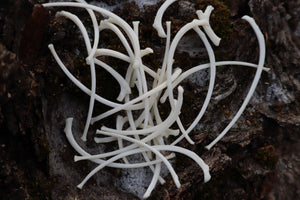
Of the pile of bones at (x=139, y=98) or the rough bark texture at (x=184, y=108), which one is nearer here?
the rough bark texture at (x=184, y=108)

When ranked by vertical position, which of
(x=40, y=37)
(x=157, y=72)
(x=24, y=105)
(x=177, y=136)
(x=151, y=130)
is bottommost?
(x=177, y=136)

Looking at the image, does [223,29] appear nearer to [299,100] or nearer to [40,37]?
[299,100]

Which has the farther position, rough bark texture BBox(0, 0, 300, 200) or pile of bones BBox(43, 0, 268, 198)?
pile of bones BBox(43, 0, 268, 198)

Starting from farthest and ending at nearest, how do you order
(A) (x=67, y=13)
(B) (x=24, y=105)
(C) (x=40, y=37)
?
(A) (x=67, y=13) → (C) (x=40, y=37) → (B) (x=24, y=105)

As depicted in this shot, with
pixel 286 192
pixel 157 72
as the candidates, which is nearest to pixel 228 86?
pixel 157 72
